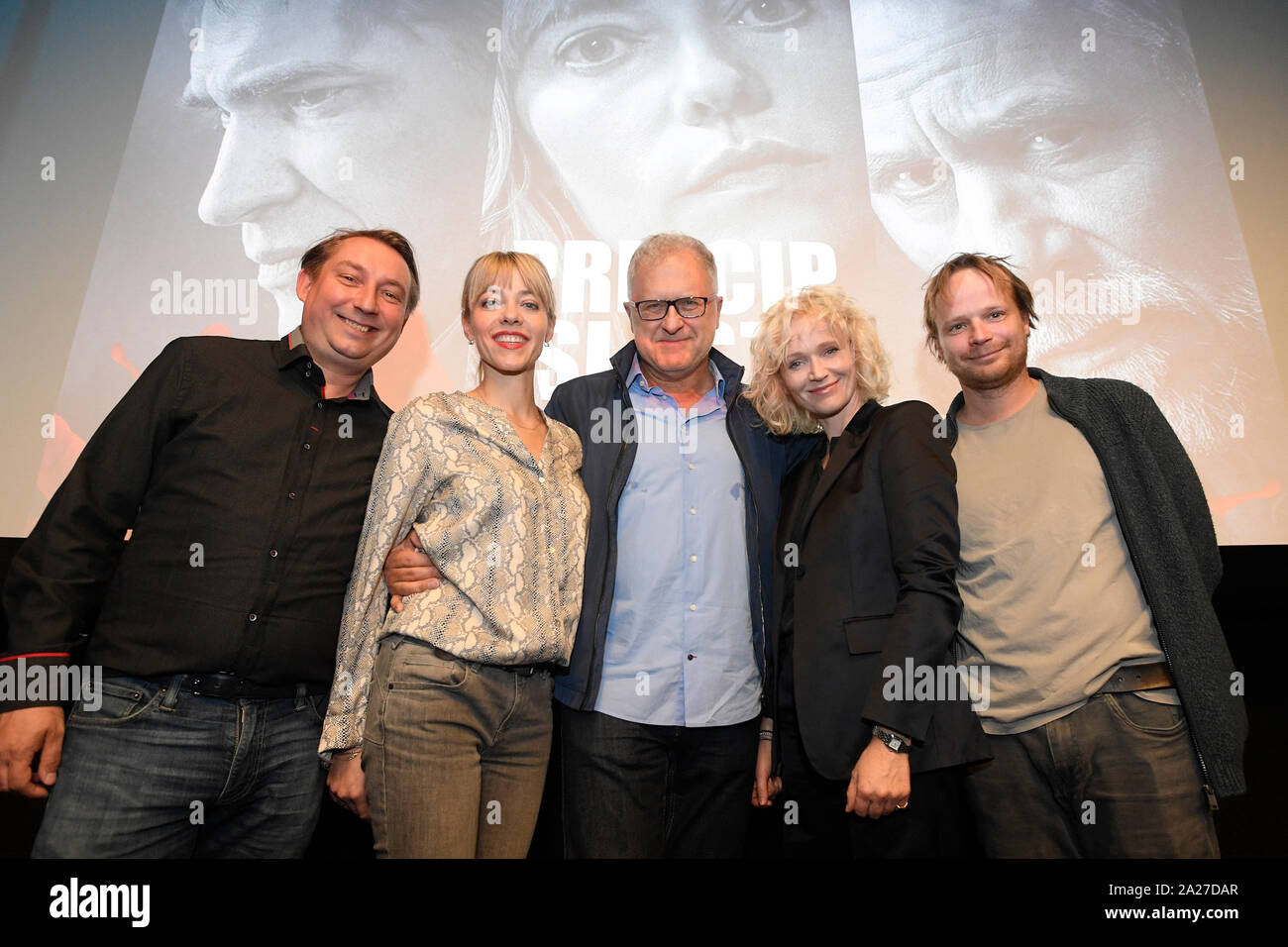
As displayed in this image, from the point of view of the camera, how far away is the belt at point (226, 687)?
4.94ft

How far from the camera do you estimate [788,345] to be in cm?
182

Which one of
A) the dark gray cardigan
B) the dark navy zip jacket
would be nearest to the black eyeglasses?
the dark navy zip jacket

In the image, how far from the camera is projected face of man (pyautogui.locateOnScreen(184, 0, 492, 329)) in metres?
2.95

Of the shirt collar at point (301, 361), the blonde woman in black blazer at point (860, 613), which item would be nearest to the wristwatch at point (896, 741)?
the blonde woman in black blazer at point (860, 613)

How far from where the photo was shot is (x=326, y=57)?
3.01 metres

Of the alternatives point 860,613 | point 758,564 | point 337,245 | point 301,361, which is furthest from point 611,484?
point 337,245

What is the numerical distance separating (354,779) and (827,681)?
103 centimetres

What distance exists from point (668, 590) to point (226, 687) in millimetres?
994

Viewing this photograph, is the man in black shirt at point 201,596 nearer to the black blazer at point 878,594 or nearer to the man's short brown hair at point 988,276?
the black blazer at point 878,594

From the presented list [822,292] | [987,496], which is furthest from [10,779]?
[987,496]

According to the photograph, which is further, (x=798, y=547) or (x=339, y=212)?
(x=339, y=212)

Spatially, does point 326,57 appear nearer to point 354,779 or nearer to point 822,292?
point 822,292

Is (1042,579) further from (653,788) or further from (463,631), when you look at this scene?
(463,631)

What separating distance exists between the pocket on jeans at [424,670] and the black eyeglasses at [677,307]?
1013 mm
